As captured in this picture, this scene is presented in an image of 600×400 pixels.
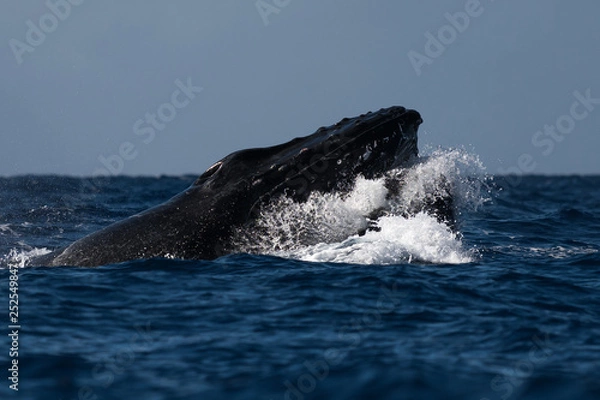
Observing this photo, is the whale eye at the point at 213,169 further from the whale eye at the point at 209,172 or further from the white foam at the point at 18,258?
the white foam at the point at 18,258

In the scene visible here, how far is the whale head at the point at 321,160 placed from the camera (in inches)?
443

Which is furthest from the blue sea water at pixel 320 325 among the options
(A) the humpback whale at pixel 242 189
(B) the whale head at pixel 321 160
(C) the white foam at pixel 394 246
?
(B) the whale head at pixel 321 160

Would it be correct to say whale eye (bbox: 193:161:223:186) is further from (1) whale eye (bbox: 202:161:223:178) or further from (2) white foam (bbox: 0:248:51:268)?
(2) white foam (bbox: 0:248:51:268)

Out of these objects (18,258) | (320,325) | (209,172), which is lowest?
(320,325)

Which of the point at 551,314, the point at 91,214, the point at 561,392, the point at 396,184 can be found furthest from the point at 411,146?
the point at 91,214

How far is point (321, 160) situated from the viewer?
1127 cm

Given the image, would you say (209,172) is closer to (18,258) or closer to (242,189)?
(242,189)

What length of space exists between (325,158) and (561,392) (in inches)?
197

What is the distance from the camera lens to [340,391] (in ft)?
22.6

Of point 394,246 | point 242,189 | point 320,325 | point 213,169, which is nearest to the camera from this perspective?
point 320,325

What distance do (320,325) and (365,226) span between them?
3415 millimetres

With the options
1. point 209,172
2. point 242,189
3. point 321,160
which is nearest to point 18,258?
point 209,172

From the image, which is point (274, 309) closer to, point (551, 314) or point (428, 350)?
point (428, 350)

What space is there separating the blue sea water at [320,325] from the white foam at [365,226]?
34mm
